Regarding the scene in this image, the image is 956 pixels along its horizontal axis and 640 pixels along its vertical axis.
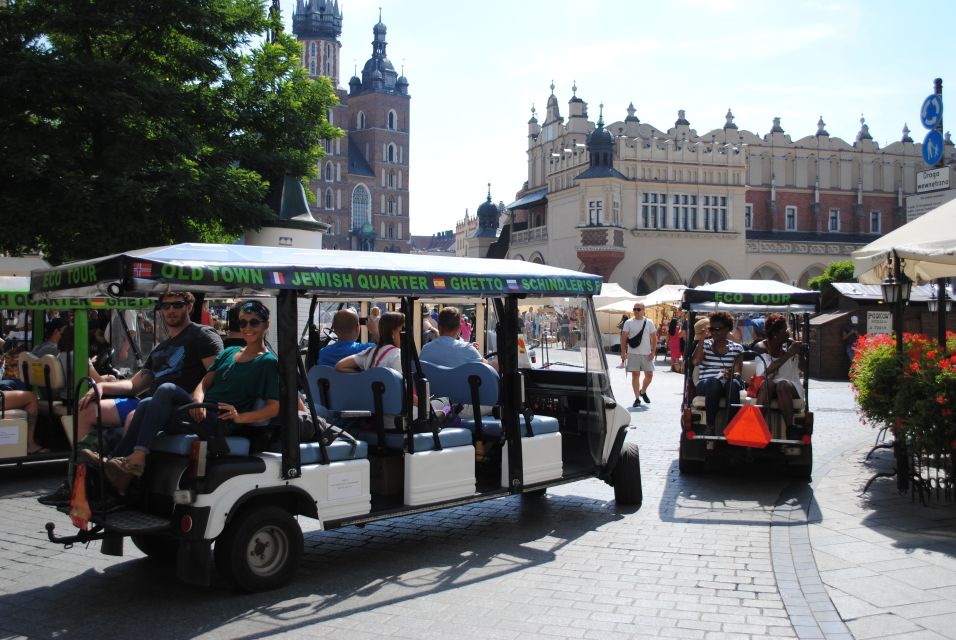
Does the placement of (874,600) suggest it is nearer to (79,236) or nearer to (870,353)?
(870,353)

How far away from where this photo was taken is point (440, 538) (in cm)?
761

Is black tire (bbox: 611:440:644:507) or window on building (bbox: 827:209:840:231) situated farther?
window on building (bbox: 827:209:840:231)

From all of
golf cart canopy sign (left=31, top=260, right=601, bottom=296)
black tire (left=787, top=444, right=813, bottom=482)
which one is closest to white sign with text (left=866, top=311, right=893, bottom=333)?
black tire (left=787, top=444, right=813, bottom=482)

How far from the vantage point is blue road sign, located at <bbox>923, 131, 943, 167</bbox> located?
1209 centimetres

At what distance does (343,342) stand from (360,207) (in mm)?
118577

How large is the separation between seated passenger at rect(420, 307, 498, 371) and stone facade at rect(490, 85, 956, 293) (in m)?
48.3

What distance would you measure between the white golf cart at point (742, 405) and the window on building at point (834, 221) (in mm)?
63117

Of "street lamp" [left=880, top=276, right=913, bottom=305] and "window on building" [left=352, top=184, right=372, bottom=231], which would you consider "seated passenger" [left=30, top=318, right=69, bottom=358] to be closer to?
"street lamp" [left=880, top=276, right=913, bottom=305]

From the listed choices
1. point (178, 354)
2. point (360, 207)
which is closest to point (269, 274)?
point (178, 354)

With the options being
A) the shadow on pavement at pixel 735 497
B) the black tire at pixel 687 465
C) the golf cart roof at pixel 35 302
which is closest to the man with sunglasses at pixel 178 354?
the golf cart roof at pixel 35 302

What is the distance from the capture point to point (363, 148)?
419ft

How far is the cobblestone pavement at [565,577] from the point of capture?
5.39 metres

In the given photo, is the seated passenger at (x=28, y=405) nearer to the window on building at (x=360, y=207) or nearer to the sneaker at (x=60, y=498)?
the sneaker at (x=60, y=498)

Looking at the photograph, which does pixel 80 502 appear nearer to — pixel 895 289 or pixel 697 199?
pixel 895 289
